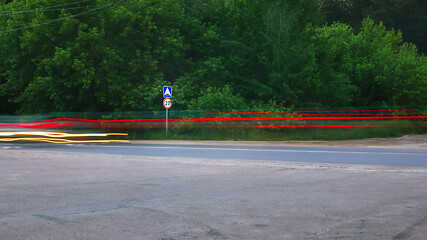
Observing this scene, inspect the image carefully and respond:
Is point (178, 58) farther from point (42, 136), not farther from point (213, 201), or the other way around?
point (213, 201)

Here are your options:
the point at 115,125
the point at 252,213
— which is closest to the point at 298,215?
the point at 252,213

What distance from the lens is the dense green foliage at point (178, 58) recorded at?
39375 mm

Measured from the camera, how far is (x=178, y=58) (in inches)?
1688

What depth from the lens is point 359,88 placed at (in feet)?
160

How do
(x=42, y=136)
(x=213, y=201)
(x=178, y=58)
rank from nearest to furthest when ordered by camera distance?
(x=213, y=201), (x=42, y=136), (x=178, y=58)

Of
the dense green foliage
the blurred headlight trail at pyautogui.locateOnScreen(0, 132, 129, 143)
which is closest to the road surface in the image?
the blurred headlight trail at pyautogui.locateOnScreen(0, 132, 129, 143)

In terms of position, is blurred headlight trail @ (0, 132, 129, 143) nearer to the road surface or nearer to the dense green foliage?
the road surface

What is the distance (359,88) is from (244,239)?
44.4m

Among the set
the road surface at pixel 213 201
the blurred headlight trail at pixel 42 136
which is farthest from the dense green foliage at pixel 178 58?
the road surface at pixel 213 201

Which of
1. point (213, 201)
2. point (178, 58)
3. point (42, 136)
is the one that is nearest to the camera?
point (213, 201)

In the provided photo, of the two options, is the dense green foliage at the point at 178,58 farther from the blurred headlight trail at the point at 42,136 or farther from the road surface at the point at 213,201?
the road surface at the point at 213,201

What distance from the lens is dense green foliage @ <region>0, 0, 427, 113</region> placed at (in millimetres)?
39375

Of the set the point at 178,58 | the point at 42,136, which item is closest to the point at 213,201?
the point at 42,136

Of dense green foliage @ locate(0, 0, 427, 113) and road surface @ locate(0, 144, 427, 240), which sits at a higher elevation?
dense green foliage @ locate(0, 0, 427, 113)
